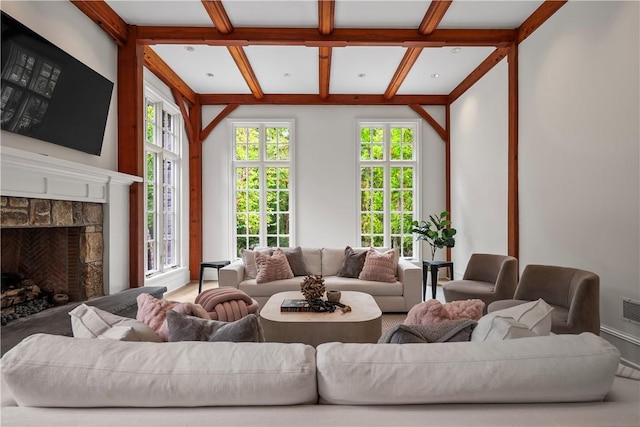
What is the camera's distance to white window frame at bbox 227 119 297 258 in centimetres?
669

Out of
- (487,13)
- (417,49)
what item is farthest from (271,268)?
(487,13)

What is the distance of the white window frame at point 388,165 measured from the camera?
6723 mm

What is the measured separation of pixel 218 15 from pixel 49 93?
173cm

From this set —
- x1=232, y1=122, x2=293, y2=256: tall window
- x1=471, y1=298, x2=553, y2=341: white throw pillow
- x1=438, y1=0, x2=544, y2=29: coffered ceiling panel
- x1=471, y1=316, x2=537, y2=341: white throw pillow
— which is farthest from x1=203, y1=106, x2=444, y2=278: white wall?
x1=471, y1=316, x2=537, y2=341: white throw pillow

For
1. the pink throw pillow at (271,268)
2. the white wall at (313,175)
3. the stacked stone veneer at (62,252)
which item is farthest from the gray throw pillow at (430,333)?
the white wall at (313,175)

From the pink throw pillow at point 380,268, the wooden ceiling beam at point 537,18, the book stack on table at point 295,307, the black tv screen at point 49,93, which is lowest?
the book stack on table at point 295,307

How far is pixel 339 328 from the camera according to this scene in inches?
119

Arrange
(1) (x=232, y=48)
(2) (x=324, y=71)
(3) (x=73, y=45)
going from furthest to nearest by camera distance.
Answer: (2) (x=324, y=71) < (1) (x=232, y=48) < (3) (x=73, y=45)

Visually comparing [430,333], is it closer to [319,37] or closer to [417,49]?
[319,37]

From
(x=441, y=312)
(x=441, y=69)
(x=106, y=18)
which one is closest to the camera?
(x=441, y=312)

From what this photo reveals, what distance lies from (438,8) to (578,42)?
1272 millimetres

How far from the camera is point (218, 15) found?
384cm

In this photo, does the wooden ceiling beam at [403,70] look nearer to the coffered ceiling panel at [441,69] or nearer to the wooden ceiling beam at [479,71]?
the coffered ceiling panel at [441,69]

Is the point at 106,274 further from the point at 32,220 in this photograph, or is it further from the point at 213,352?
the point at 213,352
